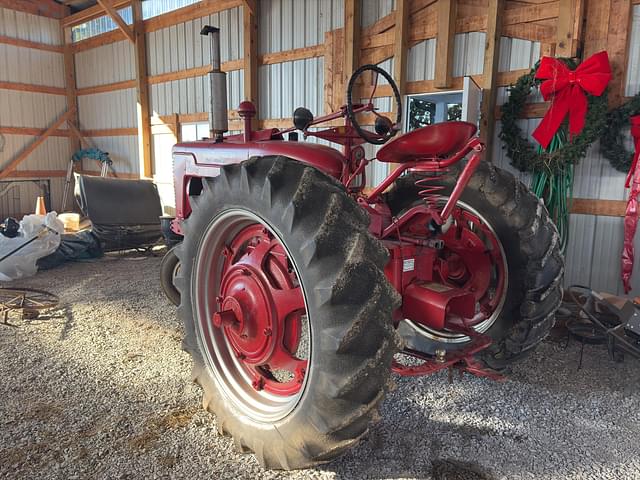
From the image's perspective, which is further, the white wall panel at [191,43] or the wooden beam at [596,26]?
the white wall panel at [191,43]

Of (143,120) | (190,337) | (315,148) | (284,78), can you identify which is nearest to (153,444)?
(190,337)

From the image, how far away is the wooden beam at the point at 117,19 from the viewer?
8.70m

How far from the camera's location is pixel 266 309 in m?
1.96

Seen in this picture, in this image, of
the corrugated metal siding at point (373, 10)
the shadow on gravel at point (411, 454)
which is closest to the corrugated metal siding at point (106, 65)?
the corrugated metal siding at point (373, 10)

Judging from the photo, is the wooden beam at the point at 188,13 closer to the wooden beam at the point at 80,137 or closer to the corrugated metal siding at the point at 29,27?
the wooden beam at the point at 80,137

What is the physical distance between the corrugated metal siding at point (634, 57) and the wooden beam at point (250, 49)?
4.70 m

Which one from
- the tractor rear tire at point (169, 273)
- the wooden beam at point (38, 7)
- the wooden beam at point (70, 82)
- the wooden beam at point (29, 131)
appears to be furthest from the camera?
the wooden beam at point (70, 82)

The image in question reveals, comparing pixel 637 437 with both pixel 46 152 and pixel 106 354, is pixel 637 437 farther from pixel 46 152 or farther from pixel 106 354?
pixel 46 152

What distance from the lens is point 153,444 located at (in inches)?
82.8

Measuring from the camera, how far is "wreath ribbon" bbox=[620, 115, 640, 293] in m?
3.99

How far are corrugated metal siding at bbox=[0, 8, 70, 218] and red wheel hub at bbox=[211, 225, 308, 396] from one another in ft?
35.5

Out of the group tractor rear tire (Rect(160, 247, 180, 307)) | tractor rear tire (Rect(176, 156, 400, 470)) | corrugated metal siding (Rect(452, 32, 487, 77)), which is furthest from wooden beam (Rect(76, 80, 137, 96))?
tractor rear tire (Rect(176, 156, 400, 470))

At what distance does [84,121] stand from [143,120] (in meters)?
2.98

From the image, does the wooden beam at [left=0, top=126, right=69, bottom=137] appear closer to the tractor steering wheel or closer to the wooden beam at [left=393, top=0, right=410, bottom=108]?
the wooden beam at [left=393, top=0, right=410, bottom=108]
